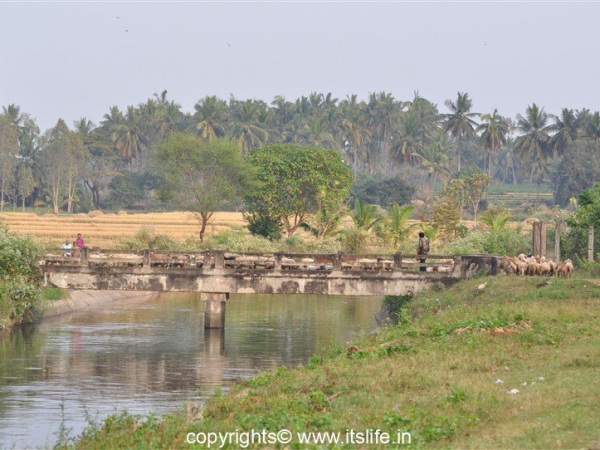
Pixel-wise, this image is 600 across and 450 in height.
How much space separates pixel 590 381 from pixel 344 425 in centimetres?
546

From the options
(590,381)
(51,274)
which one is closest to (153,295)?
(51,274)

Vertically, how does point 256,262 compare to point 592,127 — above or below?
below

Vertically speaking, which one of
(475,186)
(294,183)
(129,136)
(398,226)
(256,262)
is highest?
(129,136)

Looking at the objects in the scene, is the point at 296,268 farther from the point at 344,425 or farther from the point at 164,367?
the point at 344,425

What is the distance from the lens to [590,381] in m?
21.2

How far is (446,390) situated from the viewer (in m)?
21.6

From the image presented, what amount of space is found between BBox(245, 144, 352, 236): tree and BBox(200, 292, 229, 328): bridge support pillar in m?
42.6

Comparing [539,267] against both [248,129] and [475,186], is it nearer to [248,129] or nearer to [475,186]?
[475,186]

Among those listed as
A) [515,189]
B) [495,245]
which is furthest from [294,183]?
[515,189]

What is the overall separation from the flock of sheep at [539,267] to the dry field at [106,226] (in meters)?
46.2

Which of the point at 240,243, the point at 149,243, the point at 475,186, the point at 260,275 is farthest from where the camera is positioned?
the point at 475,186

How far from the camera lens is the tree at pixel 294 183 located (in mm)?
90875

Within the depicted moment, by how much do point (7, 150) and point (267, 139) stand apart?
3593cm

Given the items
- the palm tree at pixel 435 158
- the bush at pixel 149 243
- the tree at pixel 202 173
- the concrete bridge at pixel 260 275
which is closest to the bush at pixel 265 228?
the tree at pixel 202 173
